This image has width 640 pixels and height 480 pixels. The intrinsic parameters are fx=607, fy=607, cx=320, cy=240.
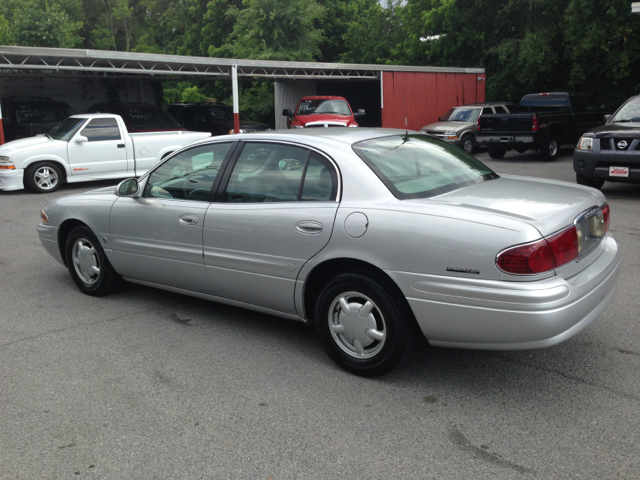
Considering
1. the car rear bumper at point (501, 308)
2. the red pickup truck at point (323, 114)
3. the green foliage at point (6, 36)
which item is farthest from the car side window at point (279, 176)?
the green foliage at point (6, 36)

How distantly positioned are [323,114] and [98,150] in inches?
299

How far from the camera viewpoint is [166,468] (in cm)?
287

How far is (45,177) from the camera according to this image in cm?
1267

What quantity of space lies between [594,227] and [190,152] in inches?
118

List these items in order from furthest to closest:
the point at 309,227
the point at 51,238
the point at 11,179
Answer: the point at 11,179
the point at 51,238
the point at 309,227

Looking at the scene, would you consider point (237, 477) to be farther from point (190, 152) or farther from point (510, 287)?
point (190, 152)

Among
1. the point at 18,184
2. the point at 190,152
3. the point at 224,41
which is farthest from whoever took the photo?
the point at 224,41

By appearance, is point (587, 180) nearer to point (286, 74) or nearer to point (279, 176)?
point (279, 176)

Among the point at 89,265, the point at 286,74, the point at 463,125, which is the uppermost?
the point at 286,74

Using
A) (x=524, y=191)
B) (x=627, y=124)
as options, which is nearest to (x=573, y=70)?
(x=627, y=124)

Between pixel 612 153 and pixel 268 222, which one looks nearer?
pixel 268 222

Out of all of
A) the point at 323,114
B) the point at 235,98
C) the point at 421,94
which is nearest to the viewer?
the point at 323,114

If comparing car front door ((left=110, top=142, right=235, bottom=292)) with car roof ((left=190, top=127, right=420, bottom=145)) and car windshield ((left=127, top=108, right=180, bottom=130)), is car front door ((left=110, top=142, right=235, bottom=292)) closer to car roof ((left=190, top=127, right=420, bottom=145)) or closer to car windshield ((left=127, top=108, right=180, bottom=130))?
car roof ((left=190, top=127, right=420, bottom=145))

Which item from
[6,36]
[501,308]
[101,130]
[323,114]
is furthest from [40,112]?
[6,36]
